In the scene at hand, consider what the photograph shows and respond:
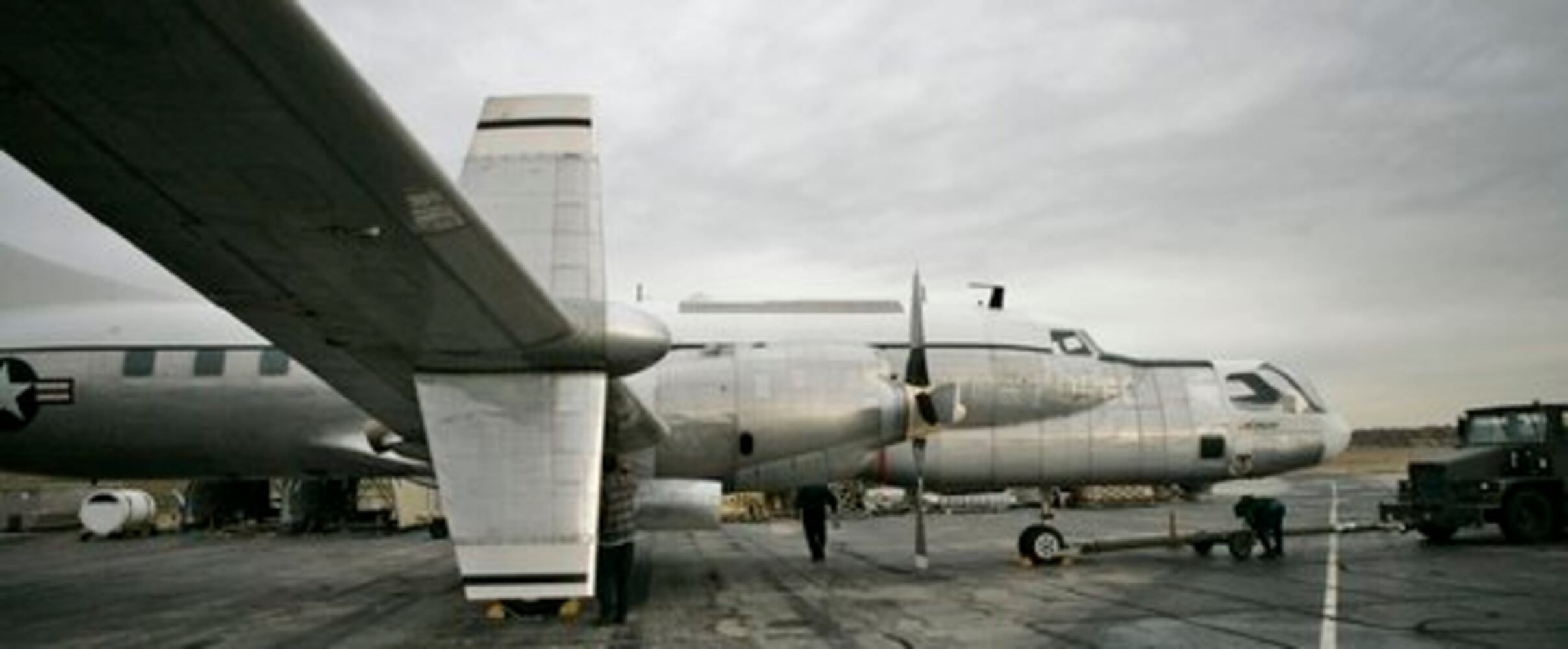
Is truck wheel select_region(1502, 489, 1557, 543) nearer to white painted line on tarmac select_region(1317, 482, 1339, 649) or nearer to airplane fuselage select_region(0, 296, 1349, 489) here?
white painted line on tarmac select_region(1317, 482, 1339, 649)

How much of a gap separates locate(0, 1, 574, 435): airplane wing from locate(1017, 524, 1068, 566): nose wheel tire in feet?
40.8

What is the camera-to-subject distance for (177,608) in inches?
595

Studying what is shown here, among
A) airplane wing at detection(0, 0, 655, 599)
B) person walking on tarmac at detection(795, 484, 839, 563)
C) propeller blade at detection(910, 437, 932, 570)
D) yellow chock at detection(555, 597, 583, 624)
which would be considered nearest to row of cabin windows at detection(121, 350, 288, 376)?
airplane wing at detection(0, 0, 655, 599)

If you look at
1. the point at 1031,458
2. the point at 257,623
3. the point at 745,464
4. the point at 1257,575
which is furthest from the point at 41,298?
the point at 1257,575

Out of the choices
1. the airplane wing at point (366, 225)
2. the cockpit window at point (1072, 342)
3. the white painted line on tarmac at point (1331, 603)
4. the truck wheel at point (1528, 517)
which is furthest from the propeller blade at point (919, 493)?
the truck wheel at point (1528, 517)

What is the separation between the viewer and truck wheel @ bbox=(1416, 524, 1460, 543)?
72.6 feet

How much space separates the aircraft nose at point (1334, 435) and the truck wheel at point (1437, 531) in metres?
3.23

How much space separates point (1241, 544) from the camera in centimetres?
1970

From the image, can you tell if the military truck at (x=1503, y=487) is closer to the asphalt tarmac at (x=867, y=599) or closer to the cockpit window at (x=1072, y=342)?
the asphalt tarmac at (x=867, y=599)

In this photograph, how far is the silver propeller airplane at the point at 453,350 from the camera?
554cm

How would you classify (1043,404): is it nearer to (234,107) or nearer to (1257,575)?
(1257,575)

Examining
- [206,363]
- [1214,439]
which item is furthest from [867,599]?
[206,363]

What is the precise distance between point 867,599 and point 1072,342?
7.98 m

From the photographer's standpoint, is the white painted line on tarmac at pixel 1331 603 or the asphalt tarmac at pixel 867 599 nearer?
the white painted line on tarmac at pixel 1331 603
